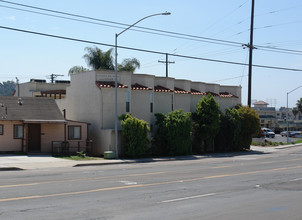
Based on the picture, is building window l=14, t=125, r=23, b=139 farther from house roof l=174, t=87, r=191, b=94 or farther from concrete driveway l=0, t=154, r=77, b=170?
house roof l=174, t=87, r=191, b=94

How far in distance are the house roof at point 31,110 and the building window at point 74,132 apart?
1247 millimetres

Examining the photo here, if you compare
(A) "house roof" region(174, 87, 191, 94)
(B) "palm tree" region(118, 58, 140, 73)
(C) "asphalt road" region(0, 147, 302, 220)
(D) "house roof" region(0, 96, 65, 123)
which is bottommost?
(C) "asphalt road" region(0, 147, 302, 220)

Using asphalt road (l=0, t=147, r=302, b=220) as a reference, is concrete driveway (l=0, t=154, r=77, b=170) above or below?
below

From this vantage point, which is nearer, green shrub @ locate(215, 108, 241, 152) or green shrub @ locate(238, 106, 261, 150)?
green shrub @ locate(215, 108, 241, 152)

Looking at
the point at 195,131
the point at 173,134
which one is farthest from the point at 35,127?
the point at 195,131

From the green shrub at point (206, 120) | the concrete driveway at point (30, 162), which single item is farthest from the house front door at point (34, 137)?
the green shrub at point (206, 120)

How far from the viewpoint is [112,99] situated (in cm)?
3238

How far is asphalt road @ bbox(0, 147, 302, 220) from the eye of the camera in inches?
397

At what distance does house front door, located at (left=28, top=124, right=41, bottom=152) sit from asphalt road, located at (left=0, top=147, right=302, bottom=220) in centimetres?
1476

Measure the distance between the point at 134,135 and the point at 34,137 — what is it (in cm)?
780

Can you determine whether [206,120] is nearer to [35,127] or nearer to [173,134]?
[173,134]

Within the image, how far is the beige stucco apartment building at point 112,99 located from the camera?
32219 millimetres

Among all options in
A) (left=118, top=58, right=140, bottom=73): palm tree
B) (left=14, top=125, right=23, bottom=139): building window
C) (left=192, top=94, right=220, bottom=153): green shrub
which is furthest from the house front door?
(left=118, top=58, right=140, bottom=73): palm tree

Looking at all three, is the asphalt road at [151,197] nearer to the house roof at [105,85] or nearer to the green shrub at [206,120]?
the house roof at [105,85]
